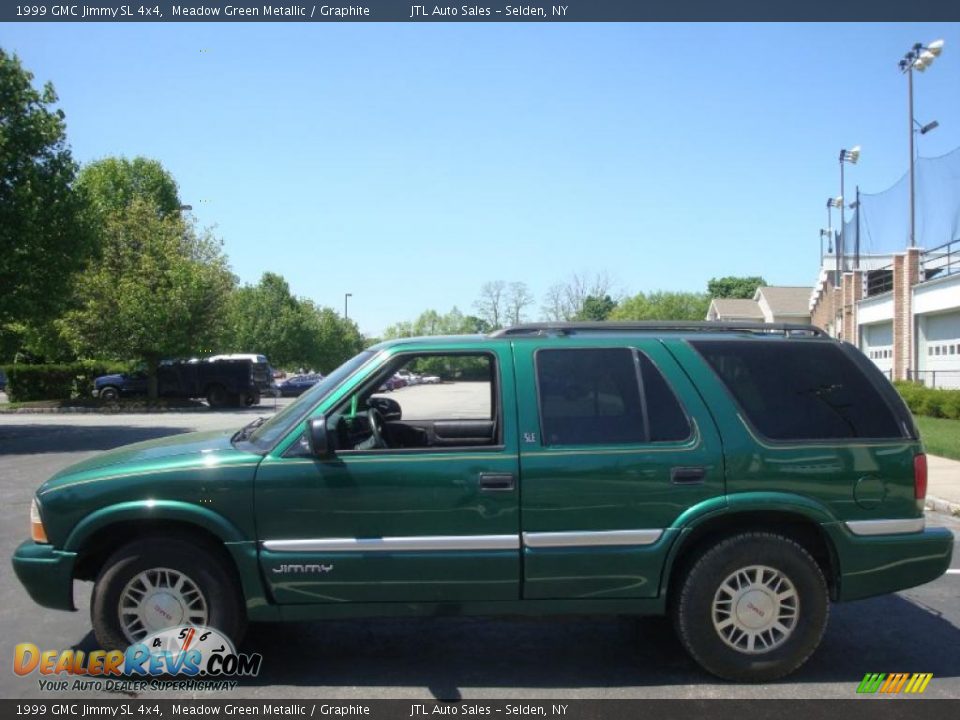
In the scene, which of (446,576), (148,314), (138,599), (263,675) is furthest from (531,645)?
(148,314)

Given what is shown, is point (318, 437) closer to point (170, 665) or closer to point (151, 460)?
point (151, 460)

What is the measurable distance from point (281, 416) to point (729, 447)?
2.62 metres

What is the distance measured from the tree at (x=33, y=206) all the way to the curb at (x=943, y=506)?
718 inches

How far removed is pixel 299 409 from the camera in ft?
15.9

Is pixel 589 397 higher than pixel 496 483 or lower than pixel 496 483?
higher

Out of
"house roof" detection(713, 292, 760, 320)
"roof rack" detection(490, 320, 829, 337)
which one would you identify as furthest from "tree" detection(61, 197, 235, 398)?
"house roof" detection(713, 292, 760, 320)

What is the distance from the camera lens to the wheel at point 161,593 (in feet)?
14.8

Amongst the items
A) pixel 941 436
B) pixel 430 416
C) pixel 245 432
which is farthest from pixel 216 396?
pixel 245 432

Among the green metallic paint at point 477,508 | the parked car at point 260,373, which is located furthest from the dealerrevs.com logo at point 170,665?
the parked car at point 260,373

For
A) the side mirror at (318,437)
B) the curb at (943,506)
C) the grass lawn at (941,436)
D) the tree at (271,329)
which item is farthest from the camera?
the tree at (271,329)

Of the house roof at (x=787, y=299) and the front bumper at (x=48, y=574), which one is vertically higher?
the house roof at (x=787, y=299)

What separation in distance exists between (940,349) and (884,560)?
28.0 metres

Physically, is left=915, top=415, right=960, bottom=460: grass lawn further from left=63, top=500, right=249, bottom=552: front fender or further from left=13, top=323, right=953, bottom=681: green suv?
left=63, top=500, right=249, bottom=552: front fender

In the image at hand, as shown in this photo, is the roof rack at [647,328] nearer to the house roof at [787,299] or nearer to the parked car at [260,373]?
the parked car at [260,373]
